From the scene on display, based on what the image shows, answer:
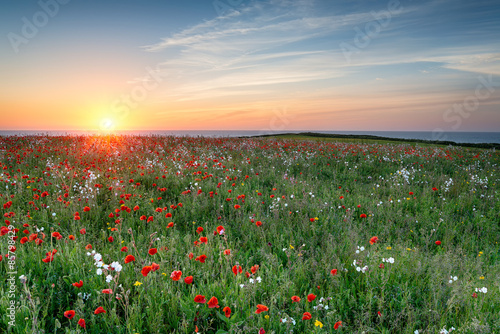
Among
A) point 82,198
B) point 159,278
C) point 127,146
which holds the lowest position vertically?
point 159,278

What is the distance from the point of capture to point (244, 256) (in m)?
3.91

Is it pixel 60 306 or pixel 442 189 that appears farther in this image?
pixel 442 189

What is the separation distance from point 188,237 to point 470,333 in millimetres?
3230

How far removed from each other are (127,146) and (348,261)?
11154 millimetres

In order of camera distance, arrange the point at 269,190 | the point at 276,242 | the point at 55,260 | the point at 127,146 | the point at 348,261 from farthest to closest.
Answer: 1. the point at 127,146
2. the point at 269,190
3. the point at 276,242
4. the point at 348,261
5. the point at 55,260

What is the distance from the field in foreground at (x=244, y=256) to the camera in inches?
100

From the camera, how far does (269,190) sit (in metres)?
7.08

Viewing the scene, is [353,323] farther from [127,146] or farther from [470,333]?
[127,146]

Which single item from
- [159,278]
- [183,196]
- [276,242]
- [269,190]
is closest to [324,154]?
[269,190]

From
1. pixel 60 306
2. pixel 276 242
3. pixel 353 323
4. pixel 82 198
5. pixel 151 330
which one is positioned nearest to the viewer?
pixel 151 330

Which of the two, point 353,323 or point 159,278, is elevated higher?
point 159,278

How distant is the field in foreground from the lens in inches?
100

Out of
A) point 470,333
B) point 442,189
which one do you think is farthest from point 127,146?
point 470,333

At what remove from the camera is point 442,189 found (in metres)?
7.61
